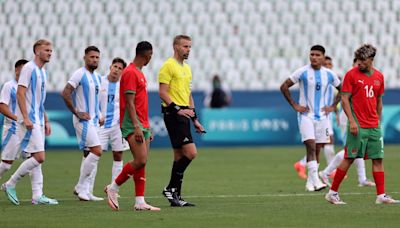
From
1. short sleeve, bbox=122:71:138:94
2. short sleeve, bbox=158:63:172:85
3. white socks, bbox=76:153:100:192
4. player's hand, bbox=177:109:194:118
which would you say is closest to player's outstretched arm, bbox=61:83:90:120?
white socks, bbox=76:153:100:192

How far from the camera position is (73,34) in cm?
3403

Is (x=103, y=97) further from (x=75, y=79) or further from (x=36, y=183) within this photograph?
(x=36, y=183)

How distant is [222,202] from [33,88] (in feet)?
9.97

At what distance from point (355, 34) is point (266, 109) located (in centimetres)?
753

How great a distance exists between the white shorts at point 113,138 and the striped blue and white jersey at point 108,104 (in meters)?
0.11

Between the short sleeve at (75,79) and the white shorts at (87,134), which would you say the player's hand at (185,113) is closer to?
the white shorts at (87,134)

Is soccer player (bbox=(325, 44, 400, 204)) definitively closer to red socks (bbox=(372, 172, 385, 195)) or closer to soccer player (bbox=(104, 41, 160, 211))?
red socks (bbox=(372, 172, 385, 195))

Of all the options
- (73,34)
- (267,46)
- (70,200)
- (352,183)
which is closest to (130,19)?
(73,34)

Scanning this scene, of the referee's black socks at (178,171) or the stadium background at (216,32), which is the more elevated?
the stadium background at (216,32)

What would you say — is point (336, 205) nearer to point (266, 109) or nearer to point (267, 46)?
point (266, 109)

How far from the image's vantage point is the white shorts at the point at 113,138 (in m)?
15.4

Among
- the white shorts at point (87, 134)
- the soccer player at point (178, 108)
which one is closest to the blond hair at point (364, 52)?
the soccer player at point (178, 108)

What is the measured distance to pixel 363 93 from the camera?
12781mm

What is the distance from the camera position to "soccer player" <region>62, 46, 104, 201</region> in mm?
14141
